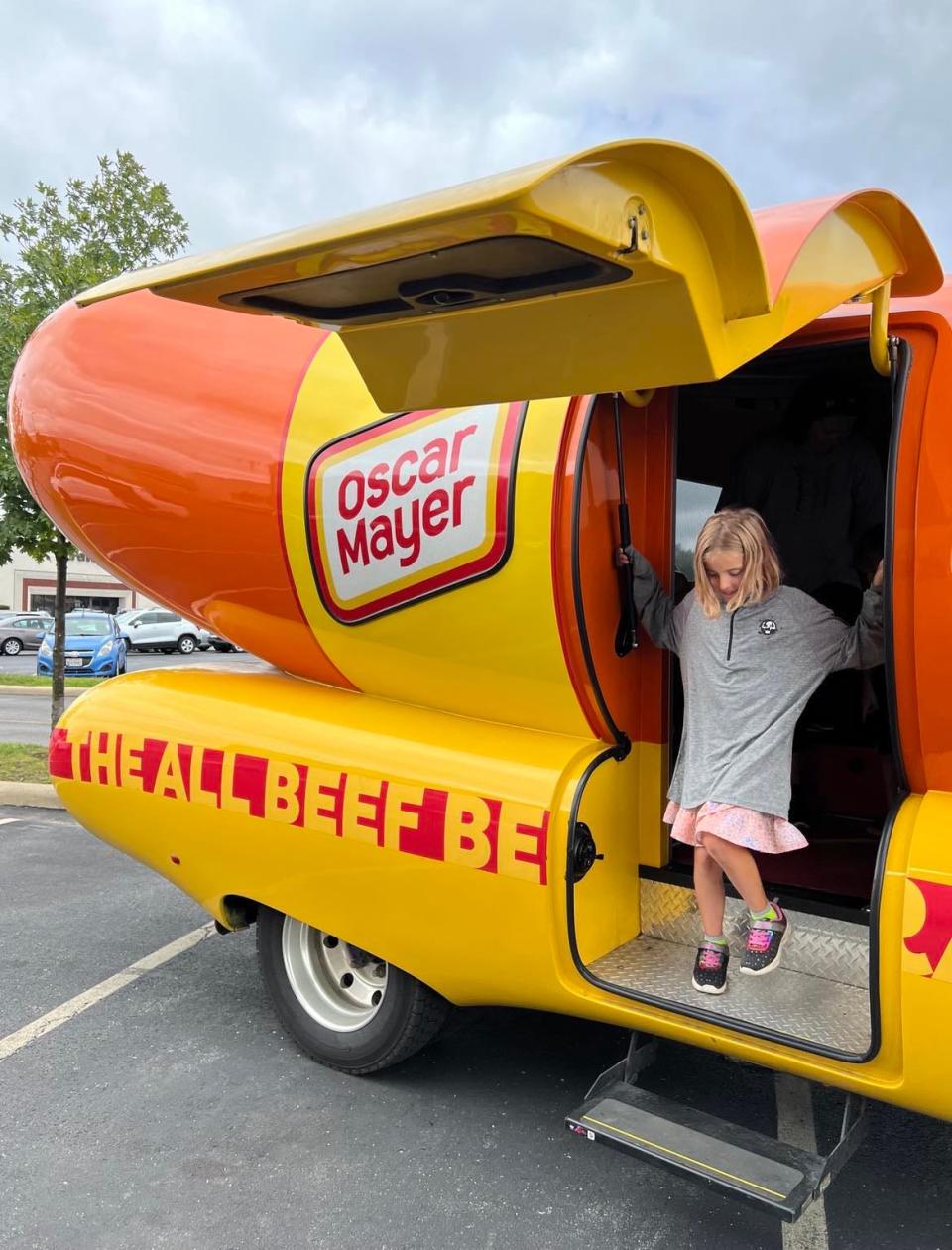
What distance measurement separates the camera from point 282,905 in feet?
11.2

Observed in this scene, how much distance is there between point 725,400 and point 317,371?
5.28ft

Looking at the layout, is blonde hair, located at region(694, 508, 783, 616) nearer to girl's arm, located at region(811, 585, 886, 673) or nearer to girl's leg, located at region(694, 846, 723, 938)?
girl's arm, located at region(811, 585, 886, 673)

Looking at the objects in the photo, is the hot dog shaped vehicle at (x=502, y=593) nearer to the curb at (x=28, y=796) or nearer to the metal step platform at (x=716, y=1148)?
the metal step platform at (x=716, y=1148)

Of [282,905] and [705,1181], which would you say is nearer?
[705,1181]

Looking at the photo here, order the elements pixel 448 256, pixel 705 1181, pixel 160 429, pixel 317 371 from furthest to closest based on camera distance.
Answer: pixel 160 429 → pixel 317 371 → pixel 705 1181 → pixel 448 256

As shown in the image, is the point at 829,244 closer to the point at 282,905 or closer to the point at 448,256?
the point at 448,256

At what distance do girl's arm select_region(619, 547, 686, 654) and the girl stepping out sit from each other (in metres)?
0.14

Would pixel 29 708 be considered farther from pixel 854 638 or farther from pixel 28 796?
pixel 854 638

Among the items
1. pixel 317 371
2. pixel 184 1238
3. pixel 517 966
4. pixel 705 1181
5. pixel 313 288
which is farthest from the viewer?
pixel 317 371

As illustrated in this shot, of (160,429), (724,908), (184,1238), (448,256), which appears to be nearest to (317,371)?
(160,429)

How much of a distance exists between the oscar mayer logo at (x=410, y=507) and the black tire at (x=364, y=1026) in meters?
1.25

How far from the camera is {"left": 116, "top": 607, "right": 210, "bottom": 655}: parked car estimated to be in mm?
27312

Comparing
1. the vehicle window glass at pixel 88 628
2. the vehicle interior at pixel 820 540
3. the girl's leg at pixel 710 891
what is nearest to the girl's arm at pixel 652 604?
the vehicle interior at pixel 820 540

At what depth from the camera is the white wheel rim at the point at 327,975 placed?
3.53 m
